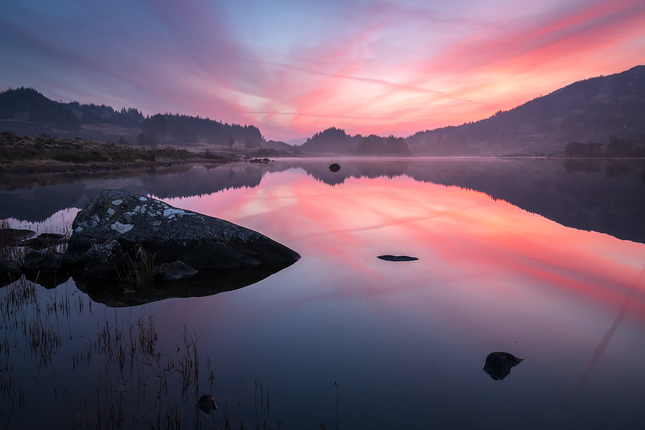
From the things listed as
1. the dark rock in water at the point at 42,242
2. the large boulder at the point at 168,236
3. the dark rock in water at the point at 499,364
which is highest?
the large boulder at the point at 168,236

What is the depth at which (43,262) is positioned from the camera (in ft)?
27.2

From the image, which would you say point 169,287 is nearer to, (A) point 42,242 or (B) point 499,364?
(A) point 42,242

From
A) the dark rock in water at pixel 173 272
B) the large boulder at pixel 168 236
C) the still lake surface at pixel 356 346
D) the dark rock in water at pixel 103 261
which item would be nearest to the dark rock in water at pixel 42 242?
the large boulder at pixel 168 236

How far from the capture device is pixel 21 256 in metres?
9.35

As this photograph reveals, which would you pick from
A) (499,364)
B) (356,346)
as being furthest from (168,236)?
(499,364)

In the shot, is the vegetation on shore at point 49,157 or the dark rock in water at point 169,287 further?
the vegetation on shore at point 49,157

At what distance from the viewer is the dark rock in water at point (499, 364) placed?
4434 mm

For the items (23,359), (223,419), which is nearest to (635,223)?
(223,419)

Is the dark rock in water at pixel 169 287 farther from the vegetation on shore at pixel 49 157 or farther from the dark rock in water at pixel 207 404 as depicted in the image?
the vegetation on shore at pixel 49 157

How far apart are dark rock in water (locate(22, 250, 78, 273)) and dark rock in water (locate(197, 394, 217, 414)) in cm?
736

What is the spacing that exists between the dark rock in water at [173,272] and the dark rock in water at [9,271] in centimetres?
347

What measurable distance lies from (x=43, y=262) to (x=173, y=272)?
362 centimetres

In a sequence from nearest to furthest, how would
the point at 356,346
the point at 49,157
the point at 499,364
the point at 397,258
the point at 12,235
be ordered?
the point at 499,364
the point at 356,346
the point at 397,258
the point at 12,235
the point at 49,157

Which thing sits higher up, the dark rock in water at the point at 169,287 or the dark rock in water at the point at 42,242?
the dark rock in water at the point at 42,242
